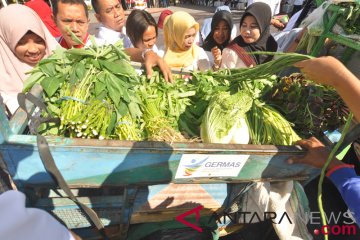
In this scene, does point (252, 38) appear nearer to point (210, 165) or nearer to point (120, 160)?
point (210, 165)

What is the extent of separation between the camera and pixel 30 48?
2.26 metres

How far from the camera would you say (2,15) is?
2.26m

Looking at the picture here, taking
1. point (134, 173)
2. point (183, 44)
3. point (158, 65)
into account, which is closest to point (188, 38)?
point (183, 44)

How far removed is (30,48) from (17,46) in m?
0.10

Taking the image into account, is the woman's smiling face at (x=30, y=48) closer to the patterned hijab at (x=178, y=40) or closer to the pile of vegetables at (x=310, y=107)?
the patterned hijab at (x=178, y=40)

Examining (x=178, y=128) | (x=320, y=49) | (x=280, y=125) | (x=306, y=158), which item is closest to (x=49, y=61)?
(x=178, y=128)

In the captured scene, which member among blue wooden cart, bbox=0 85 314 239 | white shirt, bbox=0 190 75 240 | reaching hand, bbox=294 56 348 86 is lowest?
blue wooden cart, bbox=0 85 314 239

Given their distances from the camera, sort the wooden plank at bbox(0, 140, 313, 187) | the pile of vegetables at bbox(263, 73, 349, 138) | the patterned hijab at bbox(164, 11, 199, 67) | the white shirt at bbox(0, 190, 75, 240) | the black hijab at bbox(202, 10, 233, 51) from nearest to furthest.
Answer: the white shirt at bbox(0, 190, 75, 240) → the wooden plank at bbox(0, 140, 313, 187) → the pile of vegetables at bbox(263, 73, 349, 138) → the patterned hijab at bbox(164, 11, 199, 67) → the black hijab at bbox(202, 10, 233, 51)

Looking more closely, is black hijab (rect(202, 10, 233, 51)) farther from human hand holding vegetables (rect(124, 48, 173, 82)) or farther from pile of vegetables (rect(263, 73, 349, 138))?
pile of vegetables (rect(263, 73, 349, 138))

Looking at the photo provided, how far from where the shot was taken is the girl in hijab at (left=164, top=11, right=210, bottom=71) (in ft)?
9.73

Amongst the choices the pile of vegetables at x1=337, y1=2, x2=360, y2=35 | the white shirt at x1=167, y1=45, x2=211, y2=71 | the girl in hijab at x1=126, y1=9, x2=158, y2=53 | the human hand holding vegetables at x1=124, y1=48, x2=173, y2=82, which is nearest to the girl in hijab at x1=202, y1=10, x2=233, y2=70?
the white shirt at x1=167, y1=45, x2=211, y2=71

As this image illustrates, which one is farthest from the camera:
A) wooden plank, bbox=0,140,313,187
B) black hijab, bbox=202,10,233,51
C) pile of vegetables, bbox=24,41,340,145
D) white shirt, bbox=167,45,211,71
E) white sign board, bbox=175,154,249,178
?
black hijab, bbox=202,10,233,51

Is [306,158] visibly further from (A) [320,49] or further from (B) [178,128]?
(A) [320,49]

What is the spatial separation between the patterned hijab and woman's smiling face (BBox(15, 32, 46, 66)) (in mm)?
1327
